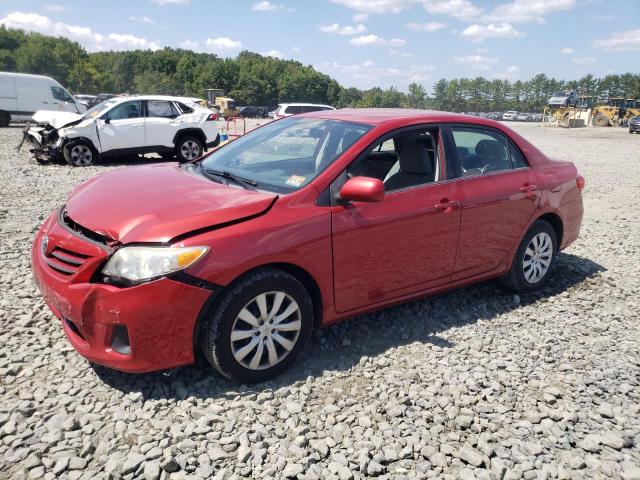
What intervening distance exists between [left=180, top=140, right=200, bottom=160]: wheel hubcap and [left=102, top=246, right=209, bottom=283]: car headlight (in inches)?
413

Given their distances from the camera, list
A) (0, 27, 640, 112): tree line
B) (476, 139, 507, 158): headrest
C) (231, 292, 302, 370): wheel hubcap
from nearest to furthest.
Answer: (231, 292, 302, 370): wheel hubcap < (476, 139, 507, 158): headrest < (0, 27, 640, 112): tree line

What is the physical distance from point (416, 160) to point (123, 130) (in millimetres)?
9905

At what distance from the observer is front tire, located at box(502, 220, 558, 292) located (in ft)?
15.4

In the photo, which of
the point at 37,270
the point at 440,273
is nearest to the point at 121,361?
the point at 37,270

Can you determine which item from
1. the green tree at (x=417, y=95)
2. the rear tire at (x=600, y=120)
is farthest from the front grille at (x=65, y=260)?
the green tree at (x=417, y=95)

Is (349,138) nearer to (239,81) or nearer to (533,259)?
(533,259)

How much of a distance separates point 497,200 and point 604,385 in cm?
162

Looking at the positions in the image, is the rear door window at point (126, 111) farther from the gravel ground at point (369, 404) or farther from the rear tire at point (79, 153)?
the gravel ground at point (369, 404)

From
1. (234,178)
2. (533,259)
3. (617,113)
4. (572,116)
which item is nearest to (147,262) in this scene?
(234,178)

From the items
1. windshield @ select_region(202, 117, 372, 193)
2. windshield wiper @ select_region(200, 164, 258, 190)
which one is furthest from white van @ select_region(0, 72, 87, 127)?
windshield wiper @ select_region(200, 164, 258, 190)

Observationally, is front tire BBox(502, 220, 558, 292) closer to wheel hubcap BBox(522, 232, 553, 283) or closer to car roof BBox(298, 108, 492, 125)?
wheel hubcap BBox(522, 232, 553, 283)

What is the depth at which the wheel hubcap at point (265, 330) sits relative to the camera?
3.06 metres

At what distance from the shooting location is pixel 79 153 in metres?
11.7

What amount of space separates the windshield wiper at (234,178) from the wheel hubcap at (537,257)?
8.90 feet
